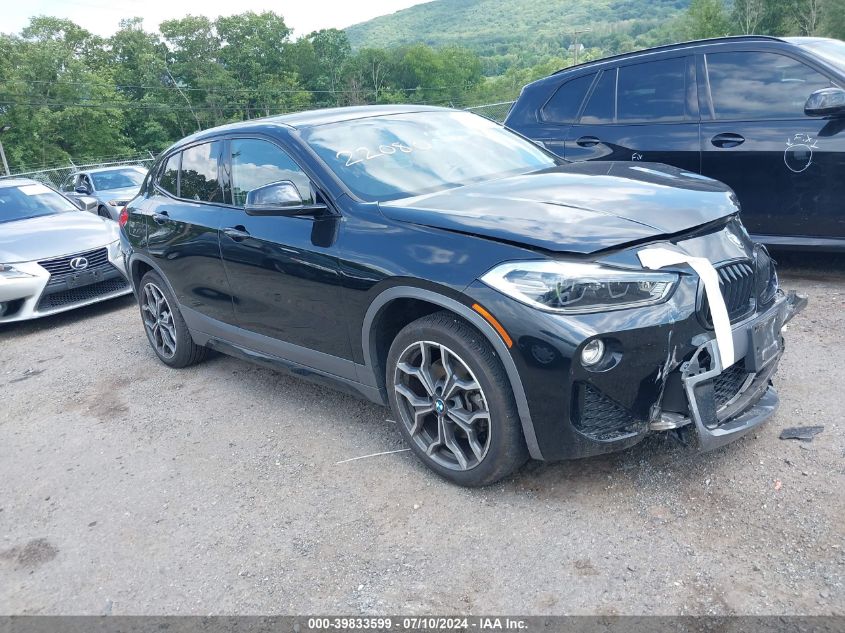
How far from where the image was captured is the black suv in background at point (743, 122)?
482 centimetres

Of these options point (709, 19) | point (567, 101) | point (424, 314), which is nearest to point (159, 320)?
point (424, 314)

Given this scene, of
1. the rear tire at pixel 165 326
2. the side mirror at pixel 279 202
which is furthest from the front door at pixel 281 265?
the rear tire at pixel 165 326

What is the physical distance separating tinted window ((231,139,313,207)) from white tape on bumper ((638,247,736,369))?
1809mm

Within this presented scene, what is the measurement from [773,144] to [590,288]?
3234 mm

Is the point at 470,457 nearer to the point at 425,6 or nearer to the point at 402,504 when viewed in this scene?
the point at 402,504

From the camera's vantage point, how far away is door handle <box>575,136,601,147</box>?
5840 millimetres

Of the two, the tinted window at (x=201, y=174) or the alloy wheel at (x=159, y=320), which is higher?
the tinted window at (x=201, y=174)

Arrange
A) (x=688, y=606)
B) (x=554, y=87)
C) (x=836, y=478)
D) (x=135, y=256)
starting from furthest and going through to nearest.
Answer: (x=554, y=87), (x=135, y=256), (x=836, y=478), (x=688, y=606)

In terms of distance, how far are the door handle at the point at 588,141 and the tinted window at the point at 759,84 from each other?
0.96 metres

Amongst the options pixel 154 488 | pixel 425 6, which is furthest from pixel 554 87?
pixel 425 6

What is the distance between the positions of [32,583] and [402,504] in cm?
163

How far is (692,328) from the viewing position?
2.67 metres

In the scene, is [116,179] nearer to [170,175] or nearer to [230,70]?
[170,175]

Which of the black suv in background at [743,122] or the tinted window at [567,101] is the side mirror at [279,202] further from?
the tinted window at [567,101]
